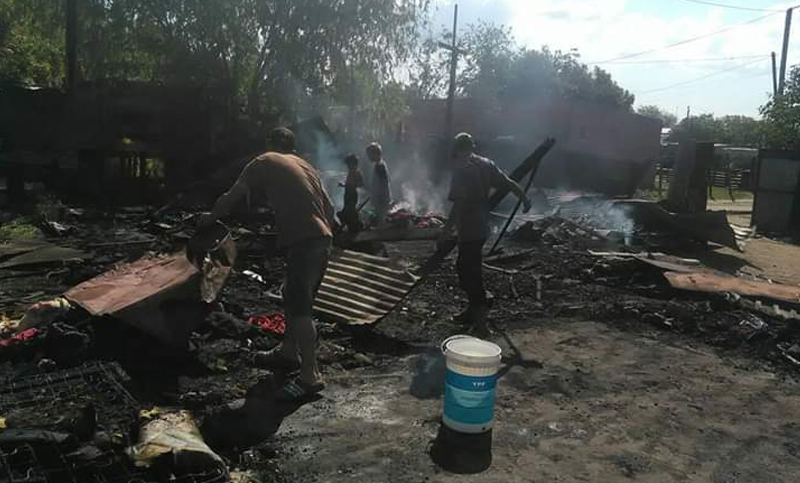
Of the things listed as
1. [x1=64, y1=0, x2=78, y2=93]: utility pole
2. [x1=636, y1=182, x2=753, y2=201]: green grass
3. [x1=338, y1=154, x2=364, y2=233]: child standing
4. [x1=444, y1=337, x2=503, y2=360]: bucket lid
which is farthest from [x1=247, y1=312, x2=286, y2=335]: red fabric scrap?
[x1=636, y1=182, x2=753, y2=201]: green grass

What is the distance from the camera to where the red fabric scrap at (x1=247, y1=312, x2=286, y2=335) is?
545 cm

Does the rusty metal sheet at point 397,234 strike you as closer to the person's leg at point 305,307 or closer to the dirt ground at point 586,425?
the dirt ground at point 586,425

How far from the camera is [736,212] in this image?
67.5 ft

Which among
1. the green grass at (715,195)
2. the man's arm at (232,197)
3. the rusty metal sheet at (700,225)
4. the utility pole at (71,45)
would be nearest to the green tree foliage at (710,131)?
the green grass at (715,195)

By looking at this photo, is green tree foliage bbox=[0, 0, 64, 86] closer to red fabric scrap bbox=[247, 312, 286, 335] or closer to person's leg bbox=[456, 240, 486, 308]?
red fabric scrap bbox=[247, 312, 286, 335]

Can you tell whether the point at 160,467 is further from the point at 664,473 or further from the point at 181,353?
the point at 664,473

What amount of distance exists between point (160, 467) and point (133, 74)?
15.7 metres

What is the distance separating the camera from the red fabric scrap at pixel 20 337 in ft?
14.6

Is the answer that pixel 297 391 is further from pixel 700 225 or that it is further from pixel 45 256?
pixel 700 225

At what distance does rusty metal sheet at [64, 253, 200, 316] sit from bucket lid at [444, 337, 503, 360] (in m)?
→ 2.02

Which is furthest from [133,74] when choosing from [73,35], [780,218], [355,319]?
[780,218]

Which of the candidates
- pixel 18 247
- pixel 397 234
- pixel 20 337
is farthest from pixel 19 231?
pixel 20 337

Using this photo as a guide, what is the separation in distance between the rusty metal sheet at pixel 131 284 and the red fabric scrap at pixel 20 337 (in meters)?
0.34

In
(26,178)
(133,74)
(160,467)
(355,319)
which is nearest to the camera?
(160,467)
